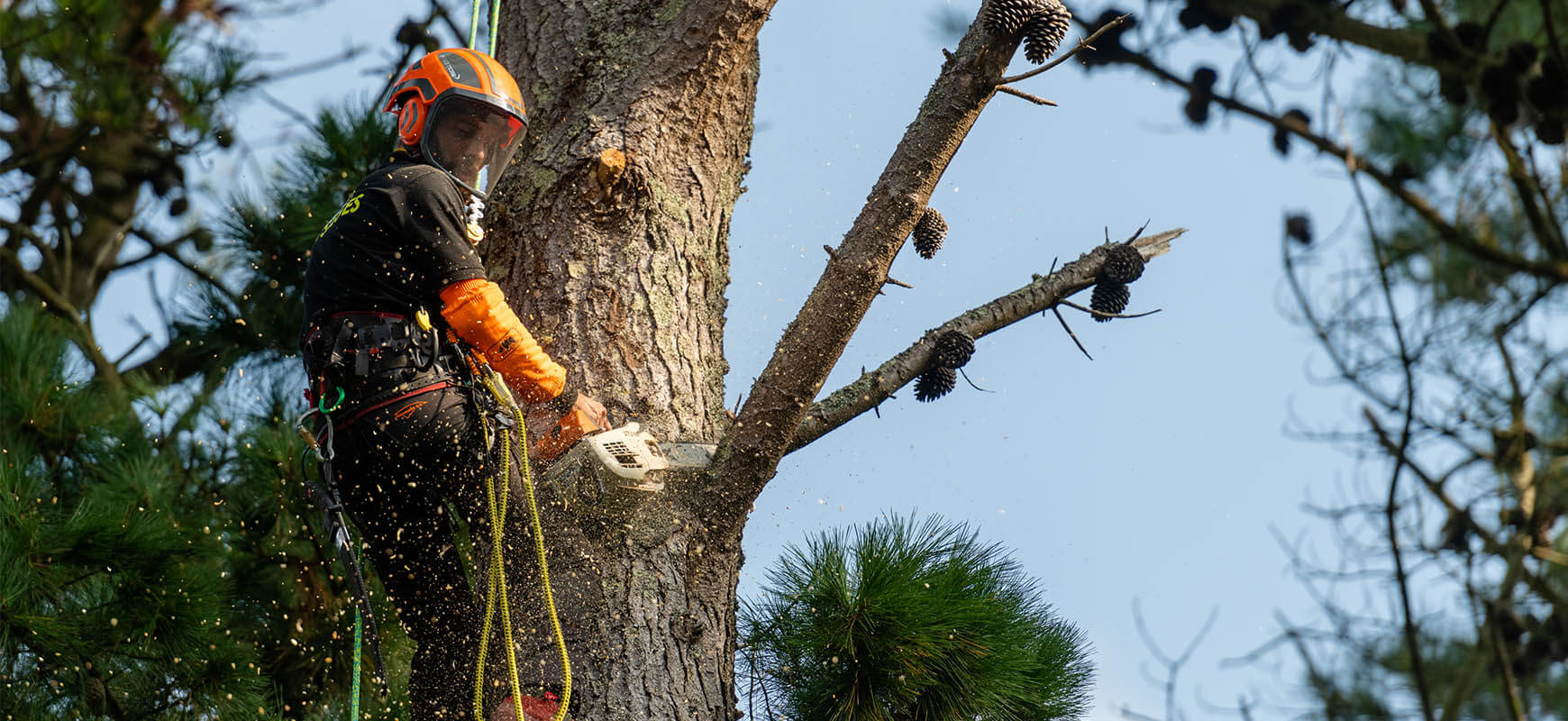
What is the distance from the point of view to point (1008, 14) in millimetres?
2646

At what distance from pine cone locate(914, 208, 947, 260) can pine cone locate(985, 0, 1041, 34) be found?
0.95 meters

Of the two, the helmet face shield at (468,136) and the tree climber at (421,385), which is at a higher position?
the helmet face shield at (468,136)

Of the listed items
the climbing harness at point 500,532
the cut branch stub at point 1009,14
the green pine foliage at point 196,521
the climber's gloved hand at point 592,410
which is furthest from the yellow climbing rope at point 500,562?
the cut branch stub at point 1009,14

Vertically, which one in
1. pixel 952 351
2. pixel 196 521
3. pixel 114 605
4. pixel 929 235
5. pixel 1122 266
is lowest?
pixel 114 605

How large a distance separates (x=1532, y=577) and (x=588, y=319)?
2475 millimetres

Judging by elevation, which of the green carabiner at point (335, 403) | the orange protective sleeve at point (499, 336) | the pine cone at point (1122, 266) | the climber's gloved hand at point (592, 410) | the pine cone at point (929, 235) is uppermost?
the pine cone at point (1122, 266)

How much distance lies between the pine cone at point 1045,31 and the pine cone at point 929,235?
2.81ft

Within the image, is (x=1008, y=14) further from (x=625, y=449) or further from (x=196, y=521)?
(x=196, y=521)

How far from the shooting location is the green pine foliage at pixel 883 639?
3.18 meters

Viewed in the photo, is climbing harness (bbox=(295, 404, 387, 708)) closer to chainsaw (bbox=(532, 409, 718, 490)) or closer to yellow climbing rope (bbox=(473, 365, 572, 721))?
yellow climbing rope (bbox=(473, 365, 572, 721))

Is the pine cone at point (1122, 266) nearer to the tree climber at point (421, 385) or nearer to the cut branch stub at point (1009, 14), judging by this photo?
the cut branch stub at point (1009, 14)

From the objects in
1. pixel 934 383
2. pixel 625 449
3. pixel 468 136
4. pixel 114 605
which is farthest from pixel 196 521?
pixel 934 383

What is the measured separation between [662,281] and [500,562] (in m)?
0.91

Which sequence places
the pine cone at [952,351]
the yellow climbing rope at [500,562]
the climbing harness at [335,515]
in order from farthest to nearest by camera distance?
the pine cone at [952,351], the climbing harness at [335,515], the yellow climbing rope at [500,562]
